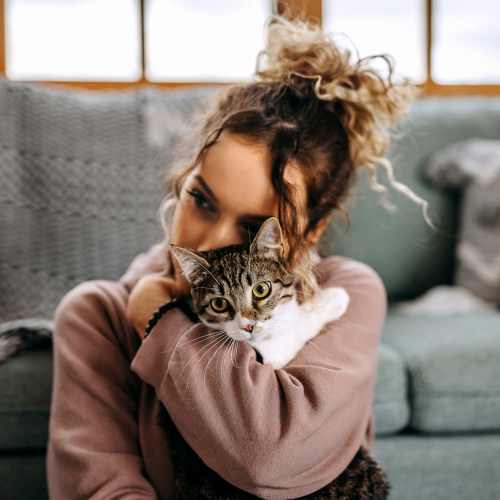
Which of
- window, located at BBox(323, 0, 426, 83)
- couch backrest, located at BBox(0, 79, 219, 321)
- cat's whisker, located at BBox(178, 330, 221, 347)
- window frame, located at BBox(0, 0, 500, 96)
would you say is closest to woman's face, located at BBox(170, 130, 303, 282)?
cat's whisker, located at BBox(178, 330, 221, 347)

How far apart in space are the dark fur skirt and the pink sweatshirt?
2 centimetres

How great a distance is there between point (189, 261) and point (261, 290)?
133 mm

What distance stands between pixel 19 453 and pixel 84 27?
178cm

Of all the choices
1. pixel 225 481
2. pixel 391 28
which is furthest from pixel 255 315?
pixel 391 28

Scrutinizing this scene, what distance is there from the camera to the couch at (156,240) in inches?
53.8

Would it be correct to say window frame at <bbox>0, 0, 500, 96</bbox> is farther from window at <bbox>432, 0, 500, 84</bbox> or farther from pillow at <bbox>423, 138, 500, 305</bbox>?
pillow at <bbox>423, 138, 500, 305</bbox>

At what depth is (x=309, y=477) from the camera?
0.89 metres

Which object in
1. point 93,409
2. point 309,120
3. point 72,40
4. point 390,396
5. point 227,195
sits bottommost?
point 390,396

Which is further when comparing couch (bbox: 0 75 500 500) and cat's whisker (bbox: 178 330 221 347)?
couch (bbox: 0 75 500 500)

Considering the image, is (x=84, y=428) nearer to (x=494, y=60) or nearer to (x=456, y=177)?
(x=456, y=177)

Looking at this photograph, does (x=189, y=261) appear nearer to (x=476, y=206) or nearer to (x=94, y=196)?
(x=94, y=196)

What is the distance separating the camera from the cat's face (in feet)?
3.14

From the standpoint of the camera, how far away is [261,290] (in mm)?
988

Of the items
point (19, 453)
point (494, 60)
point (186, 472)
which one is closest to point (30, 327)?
point (19, 453)
